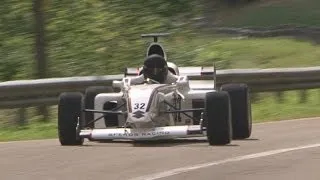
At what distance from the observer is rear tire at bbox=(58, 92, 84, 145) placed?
11359 millimetres

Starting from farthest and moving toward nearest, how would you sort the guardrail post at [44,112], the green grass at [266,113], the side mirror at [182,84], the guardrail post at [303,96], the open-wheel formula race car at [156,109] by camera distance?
the guardrail post at [303,96], the guardrail post at [44,112], the green grass at [266,113], the side mirror at [182,84], the open-wheel formula race car at [156,109]

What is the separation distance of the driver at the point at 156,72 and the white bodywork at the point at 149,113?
13 cm

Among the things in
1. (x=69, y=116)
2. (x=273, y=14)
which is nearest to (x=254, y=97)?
(x=69, y=116)

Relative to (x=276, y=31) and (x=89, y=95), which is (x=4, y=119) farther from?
(x=276, y=31)

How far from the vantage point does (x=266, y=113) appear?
16.0m

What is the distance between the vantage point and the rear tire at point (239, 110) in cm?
1211

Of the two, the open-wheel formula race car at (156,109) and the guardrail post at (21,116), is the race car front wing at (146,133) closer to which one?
the open-wheel formula race car at (156,109)

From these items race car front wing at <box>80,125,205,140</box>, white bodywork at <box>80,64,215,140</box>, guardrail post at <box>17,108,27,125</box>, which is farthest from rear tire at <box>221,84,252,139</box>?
guardrail post at <box>17,108,27,125</box>

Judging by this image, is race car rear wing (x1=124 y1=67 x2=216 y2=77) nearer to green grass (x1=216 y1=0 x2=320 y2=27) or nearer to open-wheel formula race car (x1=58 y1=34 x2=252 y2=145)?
open-wheel formula race car (x1=58 y1=34 x2=252 y2=145)

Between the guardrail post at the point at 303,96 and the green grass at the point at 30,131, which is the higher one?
the green grass at the point at 30,131

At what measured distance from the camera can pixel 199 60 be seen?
765 inches

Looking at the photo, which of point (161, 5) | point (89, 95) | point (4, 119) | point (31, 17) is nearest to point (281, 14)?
point (161, 5)

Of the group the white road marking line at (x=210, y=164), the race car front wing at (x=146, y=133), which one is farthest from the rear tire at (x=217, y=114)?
the white road marking line at (x=210, y=164)

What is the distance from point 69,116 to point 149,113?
1.17 metres
